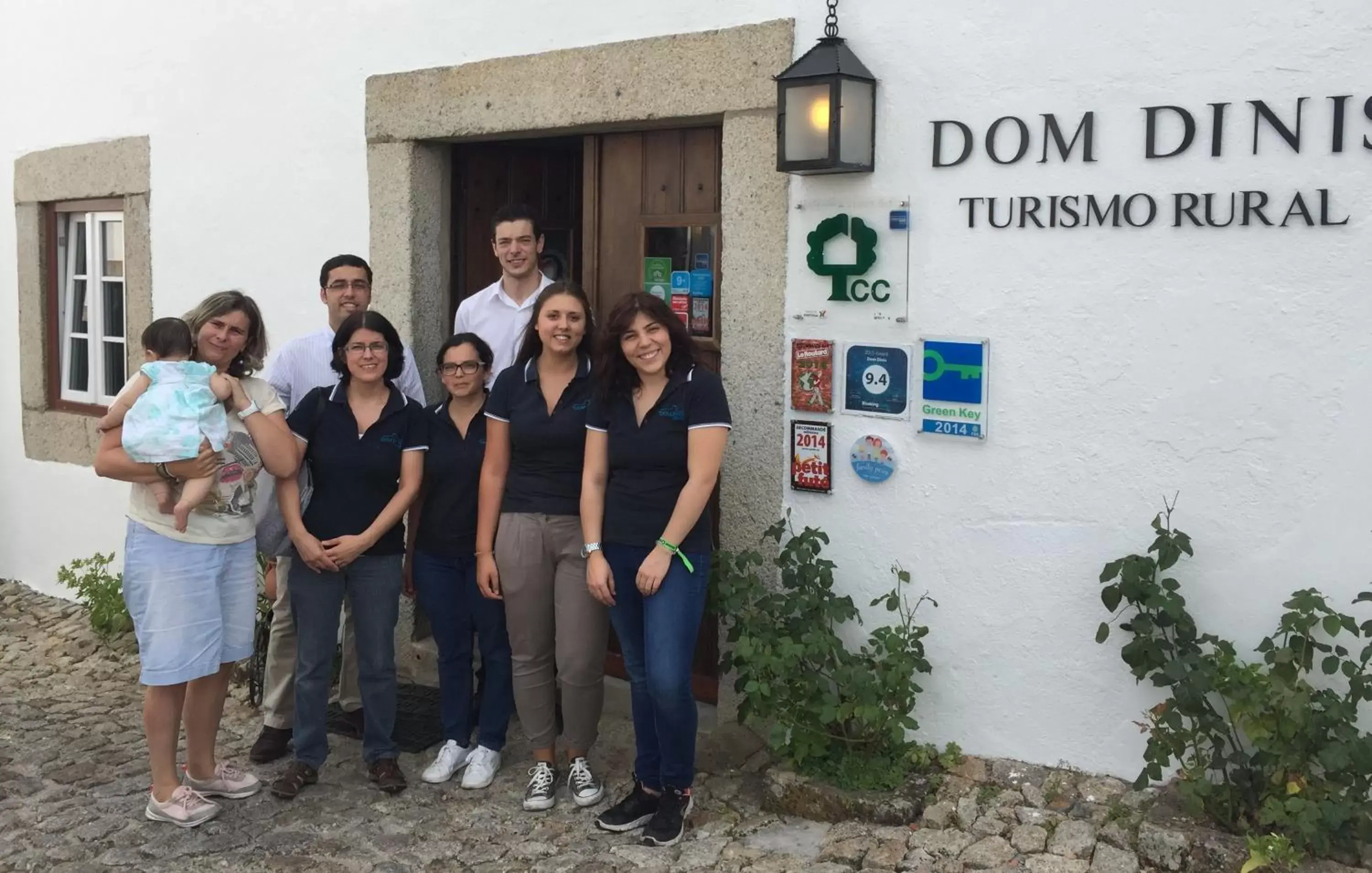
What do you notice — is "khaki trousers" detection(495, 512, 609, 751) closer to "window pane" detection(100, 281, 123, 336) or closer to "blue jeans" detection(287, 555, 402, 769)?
"blue jeans" detection(287, 555, 402, 769)

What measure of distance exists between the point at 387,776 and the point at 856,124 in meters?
2.62

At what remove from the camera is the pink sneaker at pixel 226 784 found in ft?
14.6

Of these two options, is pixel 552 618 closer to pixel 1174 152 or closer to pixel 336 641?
pixel 336 641

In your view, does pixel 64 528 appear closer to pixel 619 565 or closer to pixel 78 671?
pixel 78 671

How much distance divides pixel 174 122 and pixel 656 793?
4.28 meters

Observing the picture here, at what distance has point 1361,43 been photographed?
136 inches

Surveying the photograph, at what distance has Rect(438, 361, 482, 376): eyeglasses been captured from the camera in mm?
4441

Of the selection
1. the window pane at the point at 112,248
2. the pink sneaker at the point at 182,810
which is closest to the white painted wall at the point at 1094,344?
the pink sneaker at the point at 182,810

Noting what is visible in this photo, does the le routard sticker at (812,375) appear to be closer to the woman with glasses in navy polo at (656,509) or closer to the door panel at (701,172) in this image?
the woman with glasses in navy polo at (656,509)

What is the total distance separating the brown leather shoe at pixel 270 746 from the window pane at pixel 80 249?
3679 millimetres

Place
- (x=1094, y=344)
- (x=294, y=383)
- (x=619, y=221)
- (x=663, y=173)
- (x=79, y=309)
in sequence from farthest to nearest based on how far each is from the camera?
(x=79, y=309) < (x=619, y=221) < (x=663, y=173) < (x=294, y=383) < (x=1094, y=344)

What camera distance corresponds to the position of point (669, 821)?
13.3 feet

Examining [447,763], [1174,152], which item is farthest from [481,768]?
[1174,152]

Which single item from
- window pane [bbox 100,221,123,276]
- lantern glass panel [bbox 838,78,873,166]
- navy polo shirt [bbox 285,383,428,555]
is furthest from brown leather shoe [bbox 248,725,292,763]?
window pane [bbox 100,221,123,276]
